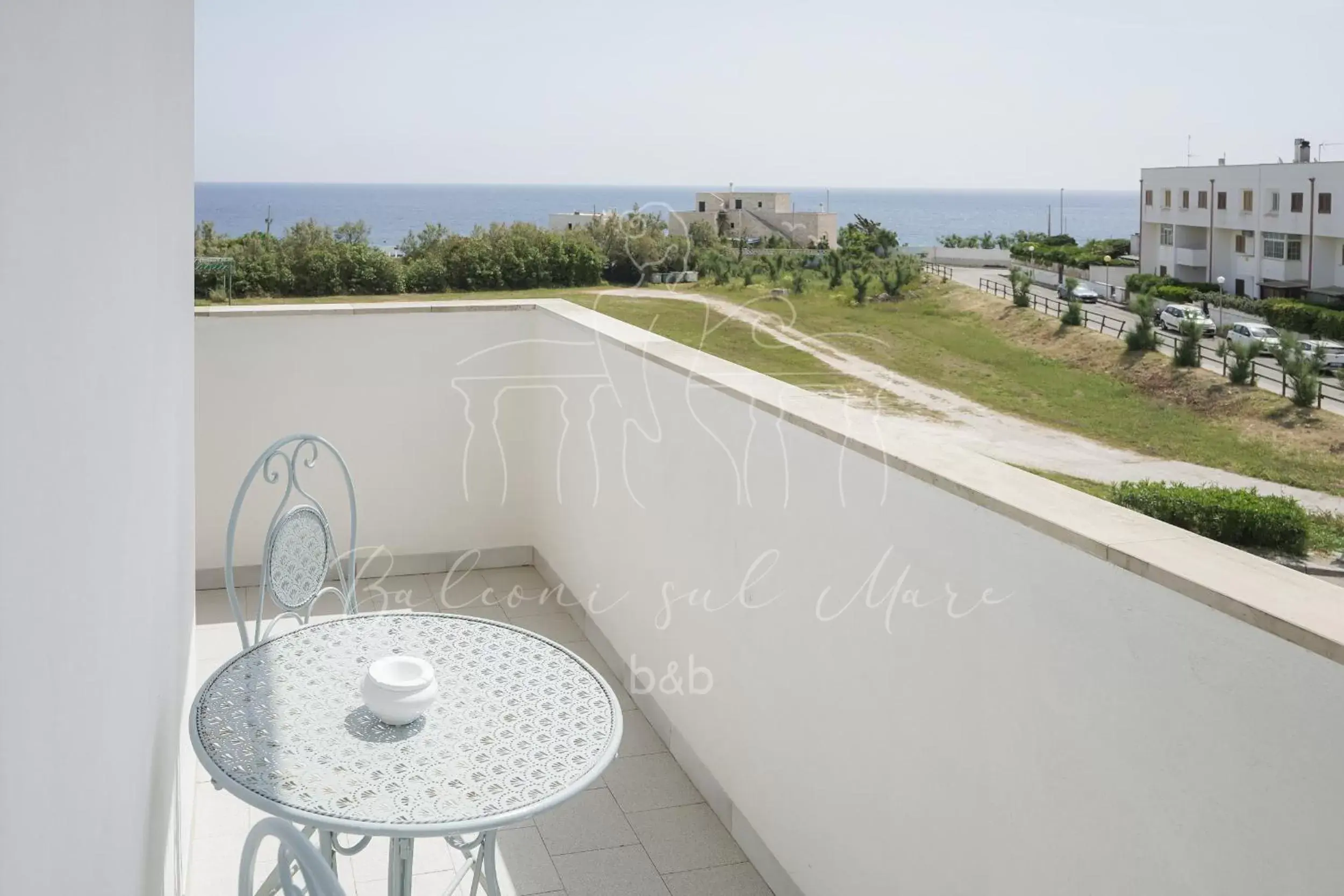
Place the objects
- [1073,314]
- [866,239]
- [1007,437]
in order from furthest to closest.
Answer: [866,239] → [1073,314] → [1007,437]

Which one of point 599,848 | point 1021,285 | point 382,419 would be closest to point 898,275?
point 1021,285

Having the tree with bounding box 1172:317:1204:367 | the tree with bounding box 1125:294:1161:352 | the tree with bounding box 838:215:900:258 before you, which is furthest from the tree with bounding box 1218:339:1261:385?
the tree with bounding box 838:215:900:258

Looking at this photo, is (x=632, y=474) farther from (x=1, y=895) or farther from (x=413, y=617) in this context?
(x=1, y=895)

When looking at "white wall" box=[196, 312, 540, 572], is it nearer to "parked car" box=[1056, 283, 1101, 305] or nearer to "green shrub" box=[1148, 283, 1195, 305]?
"parked car" box=[1056, 283, 1101, 305]

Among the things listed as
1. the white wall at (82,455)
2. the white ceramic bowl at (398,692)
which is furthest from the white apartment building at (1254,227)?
the white wall at (82,455)

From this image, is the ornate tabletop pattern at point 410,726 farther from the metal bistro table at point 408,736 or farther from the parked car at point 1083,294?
the parked car at point 1083,294

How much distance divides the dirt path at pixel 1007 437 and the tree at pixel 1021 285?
110cm

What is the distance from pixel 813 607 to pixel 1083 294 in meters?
2.59

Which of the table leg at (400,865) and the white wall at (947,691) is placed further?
the table leg at (400,865)

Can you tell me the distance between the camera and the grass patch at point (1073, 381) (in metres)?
3.02

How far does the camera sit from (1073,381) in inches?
158

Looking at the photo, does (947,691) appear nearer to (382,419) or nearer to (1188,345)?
(1188,345)

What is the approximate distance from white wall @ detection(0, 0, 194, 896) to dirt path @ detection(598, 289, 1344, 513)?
1.73 m

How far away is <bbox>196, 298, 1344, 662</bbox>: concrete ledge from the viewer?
1.28 meters
